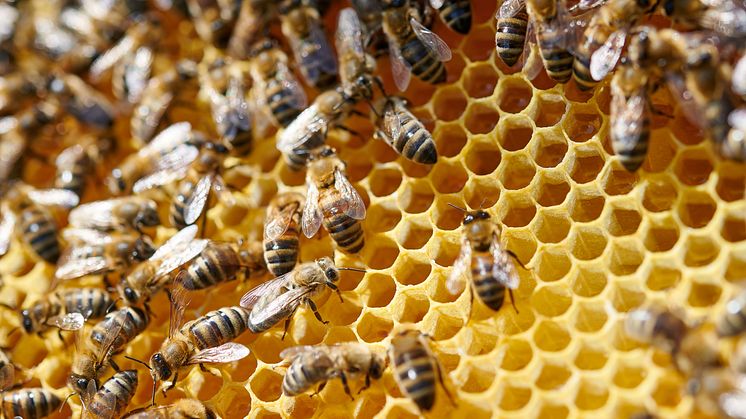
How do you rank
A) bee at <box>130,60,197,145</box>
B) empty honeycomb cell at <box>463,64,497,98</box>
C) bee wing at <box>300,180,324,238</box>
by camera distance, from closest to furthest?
bee wing at <box>300,180,324,238</box>, empty honeycomb cell at <box>463,64,497,98</box>, bee at <box>130,60,197,145</box>

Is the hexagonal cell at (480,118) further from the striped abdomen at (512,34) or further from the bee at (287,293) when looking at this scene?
the bee at (287,293)

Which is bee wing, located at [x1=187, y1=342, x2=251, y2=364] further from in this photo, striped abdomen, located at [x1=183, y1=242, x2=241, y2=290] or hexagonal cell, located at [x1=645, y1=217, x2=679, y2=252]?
hexagonal cell, located at [x1=645, y1=217, x2=679, y2=252]

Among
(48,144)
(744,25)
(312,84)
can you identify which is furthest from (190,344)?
(744,25)

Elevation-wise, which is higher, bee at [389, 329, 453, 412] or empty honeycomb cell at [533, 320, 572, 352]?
bee at [389, 329, 453, 412]

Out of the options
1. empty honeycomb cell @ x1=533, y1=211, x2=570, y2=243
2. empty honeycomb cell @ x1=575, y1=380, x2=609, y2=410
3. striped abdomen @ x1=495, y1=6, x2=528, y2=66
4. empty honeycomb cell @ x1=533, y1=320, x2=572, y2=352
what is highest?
striped abdomen @ x1=495, y1=6, x2=528, y2=66

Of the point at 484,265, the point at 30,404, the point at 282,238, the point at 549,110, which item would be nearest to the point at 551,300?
the point at 484,265

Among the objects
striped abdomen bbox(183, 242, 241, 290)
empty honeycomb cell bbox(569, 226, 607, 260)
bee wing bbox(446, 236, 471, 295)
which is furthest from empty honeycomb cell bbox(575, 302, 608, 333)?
striped abdomen bbox(183, 242, 241, 290)
